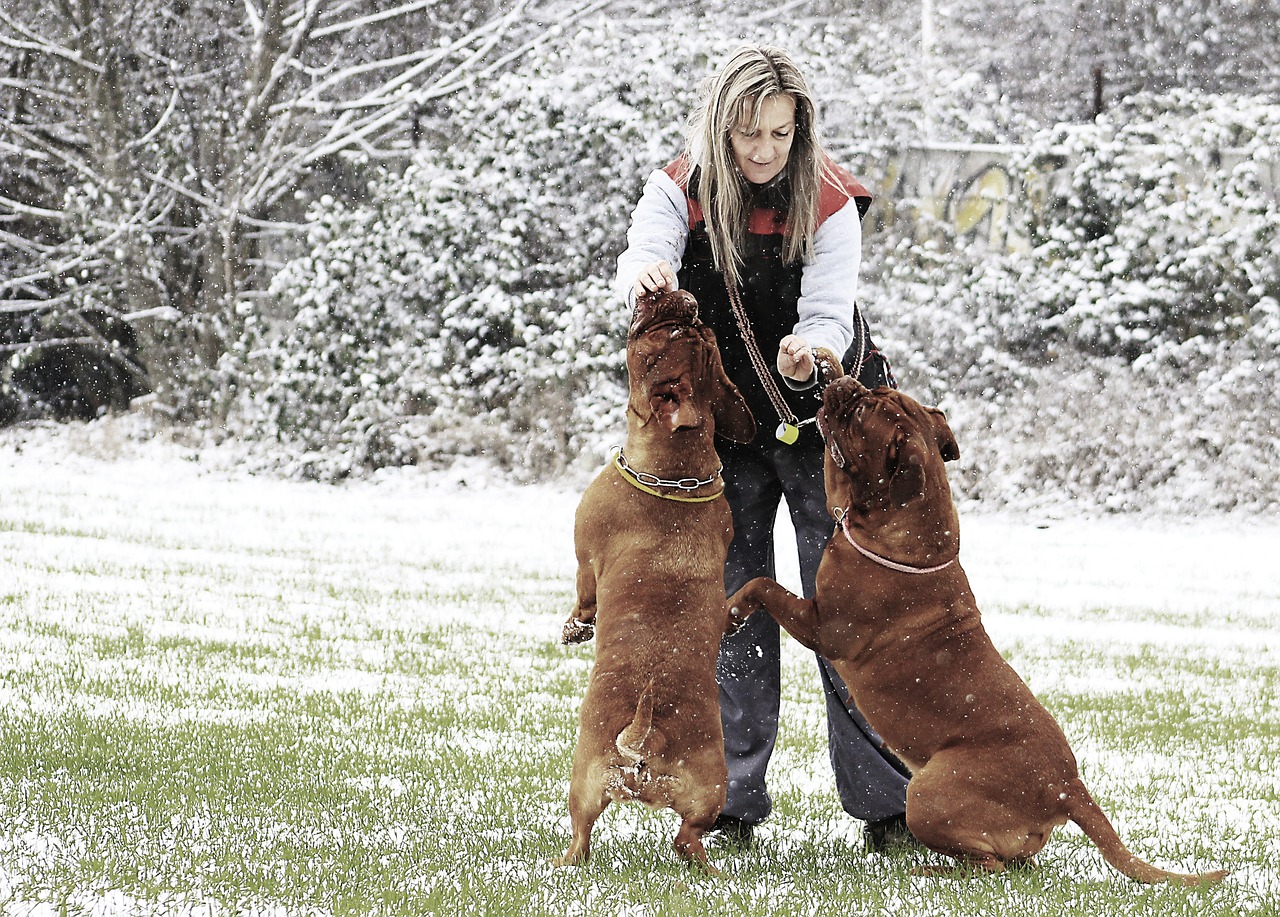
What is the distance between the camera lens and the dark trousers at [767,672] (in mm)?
3988

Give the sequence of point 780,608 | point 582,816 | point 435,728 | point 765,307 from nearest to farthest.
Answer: point 582,816 < point 780,608 < point 765,307 < point 435,728

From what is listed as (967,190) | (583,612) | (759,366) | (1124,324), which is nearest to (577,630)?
(583,612)

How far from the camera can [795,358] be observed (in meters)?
3.59

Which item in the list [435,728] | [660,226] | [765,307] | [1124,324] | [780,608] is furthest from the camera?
[1124,324]

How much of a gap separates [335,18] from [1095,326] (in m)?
11.2

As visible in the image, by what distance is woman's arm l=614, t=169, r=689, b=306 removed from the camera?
374cm

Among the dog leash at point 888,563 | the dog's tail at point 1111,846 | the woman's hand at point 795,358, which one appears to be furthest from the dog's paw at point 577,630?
the dog's tail at point 1111,846

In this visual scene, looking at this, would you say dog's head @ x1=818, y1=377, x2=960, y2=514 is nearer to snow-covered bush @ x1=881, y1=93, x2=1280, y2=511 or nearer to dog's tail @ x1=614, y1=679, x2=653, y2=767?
dog's tail @ x1=614, y1=679, x2=653, y2=767

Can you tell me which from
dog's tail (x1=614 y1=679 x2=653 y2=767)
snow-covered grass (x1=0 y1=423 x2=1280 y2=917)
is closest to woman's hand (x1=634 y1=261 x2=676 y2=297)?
dog's tail (x1=614 y1=679 x2=653 y2=767)

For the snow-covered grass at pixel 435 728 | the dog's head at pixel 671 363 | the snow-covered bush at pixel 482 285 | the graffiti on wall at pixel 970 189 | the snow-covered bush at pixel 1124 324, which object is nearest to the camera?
the snow-covered grass at pixel 435 728

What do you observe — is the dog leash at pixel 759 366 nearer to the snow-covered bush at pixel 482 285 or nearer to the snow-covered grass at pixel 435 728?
the snow-covered grass at pixel 435 728

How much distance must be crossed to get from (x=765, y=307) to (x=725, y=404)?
50 cm

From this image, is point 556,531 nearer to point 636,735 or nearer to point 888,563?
point 888,563

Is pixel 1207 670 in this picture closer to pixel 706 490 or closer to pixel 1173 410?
pixel 706 490
